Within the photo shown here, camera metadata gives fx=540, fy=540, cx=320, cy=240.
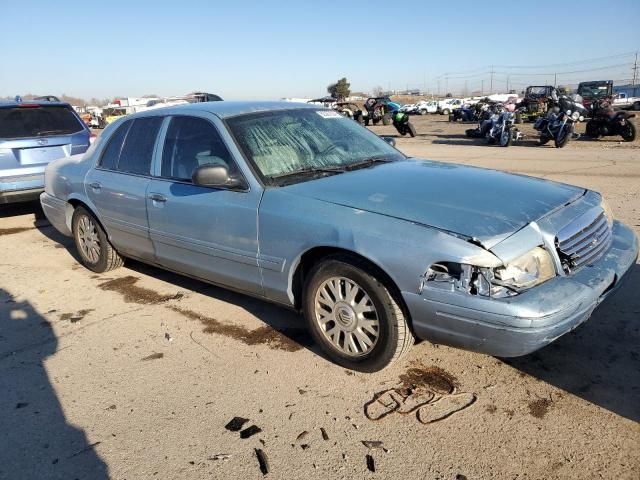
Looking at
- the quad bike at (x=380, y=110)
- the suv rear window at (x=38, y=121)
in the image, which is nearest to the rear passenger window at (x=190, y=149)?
the suv rear window at (x=38, y=121)

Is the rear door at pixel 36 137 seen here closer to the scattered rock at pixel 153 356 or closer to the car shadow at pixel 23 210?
the car shadow at pixel 23 210

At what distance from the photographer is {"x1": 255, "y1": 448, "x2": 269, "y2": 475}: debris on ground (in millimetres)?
2532

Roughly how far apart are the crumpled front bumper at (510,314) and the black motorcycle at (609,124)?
15.1 meters

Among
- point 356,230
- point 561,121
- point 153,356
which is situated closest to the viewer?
point 356,230

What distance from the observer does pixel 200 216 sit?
3.89 metres

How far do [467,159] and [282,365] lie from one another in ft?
35.3

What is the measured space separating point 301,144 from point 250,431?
2.09m

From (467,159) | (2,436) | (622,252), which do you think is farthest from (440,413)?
(467,159)

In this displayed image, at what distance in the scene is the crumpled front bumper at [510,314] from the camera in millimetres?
2643

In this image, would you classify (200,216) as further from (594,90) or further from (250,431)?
(594,90)

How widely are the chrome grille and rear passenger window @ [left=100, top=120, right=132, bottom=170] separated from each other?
3759 millimetres

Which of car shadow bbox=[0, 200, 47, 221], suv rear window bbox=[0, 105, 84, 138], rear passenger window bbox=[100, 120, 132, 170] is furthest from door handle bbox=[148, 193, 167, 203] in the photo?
car shadow bbox=[0, 200, 47, 221]

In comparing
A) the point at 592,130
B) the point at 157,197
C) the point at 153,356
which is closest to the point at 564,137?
the point at 592,130

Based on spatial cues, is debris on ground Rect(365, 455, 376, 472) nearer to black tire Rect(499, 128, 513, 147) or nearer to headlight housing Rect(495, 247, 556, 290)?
headlight housing Rect(495, 247, 556, 290)
